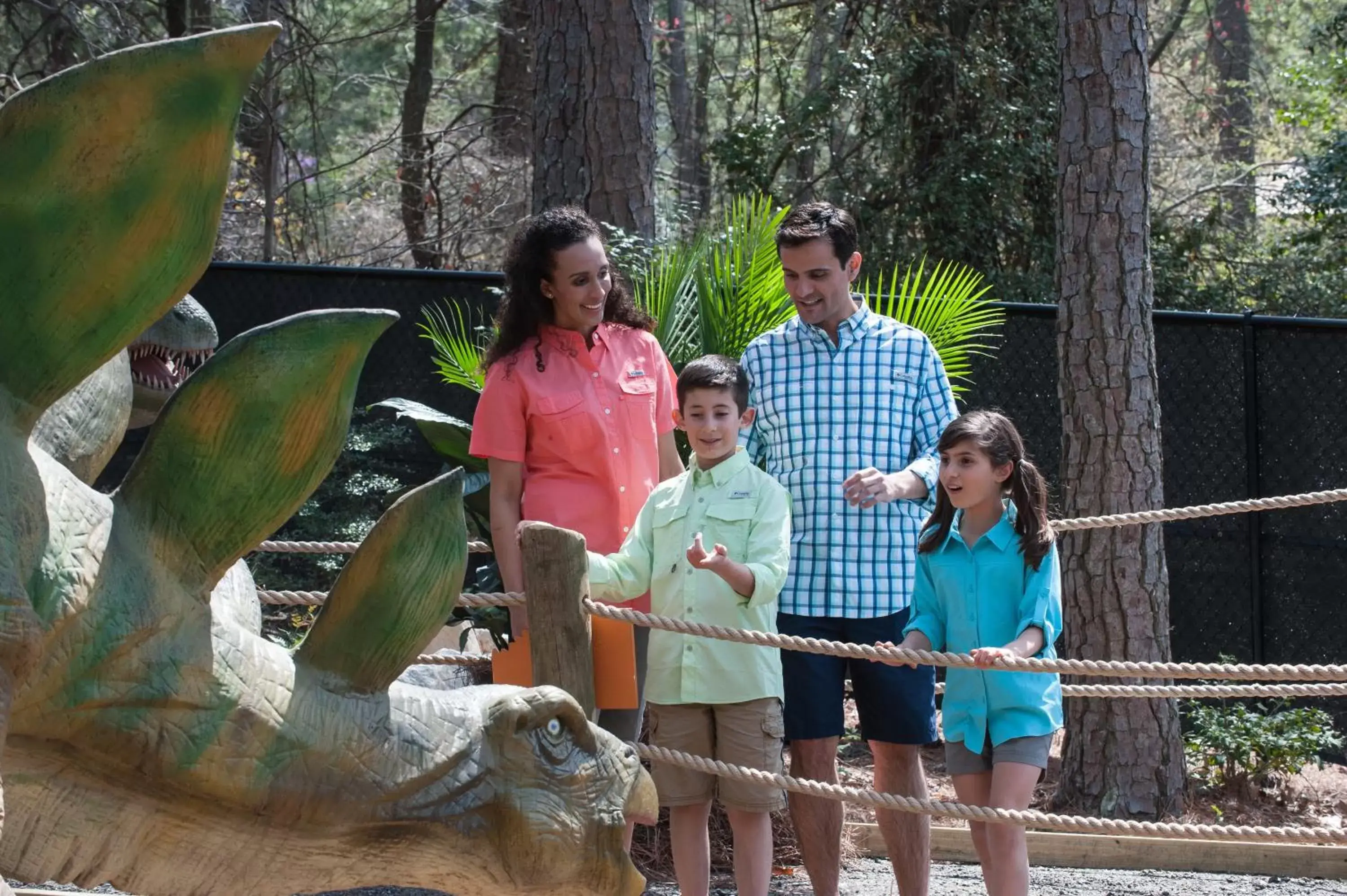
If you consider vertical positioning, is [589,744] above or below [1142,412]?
below

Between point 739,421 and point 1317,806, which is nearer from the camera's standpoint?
point 739,421

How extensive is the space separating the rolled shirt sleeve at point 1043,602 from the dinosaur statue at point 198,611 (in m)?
1.98

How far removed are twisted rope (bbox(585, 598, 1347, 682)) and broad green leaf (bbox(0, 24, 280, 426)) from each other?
1883 mm

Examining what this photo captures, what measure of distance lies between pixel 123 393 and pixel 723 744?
2.14 m

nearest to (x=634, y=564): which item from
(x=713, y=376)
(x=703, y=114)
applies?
(x=713, y=376)

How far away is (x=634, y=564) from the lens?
11.3ft

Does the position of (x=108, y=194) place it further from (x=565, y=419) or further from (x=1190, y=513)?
(x=1190, y=513)

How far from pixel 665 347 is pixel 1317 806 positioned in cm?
337

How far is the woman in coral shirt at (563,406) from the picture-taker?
11.3 feet

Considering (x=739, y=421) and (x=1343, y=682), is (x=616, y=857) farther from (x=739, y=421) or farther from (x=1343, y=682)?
(x=1343, y=682)

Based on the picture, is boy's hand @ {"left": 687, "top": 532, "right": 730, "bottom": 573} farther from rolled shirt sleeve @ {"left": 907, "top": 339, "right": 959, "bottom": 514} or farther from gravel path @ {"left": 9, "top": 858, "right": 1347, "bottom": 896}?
gravel path @ {"left": 9, "top": 858, "right": 1347, "bottom": 896}

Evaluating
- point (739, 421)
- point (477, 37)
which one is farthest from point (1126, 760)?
point (477, 37)

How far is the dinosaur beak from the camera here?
5.02 feet

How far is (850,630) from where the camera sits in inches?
141
